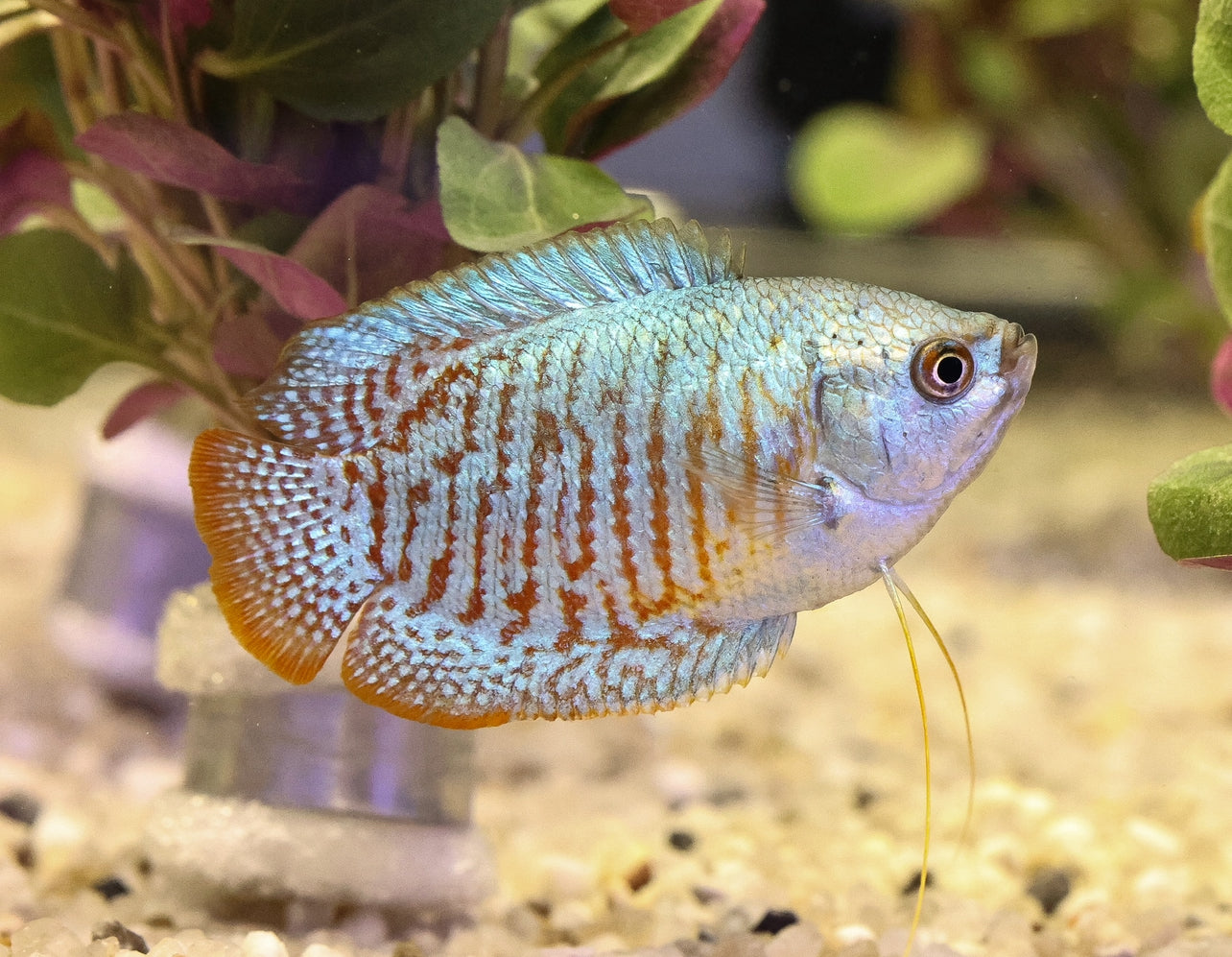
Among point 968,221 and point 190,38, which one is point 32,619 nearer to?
point 190,38

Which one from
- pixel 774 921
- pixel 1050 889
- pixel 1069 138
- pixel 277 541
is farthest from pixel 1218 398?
pixel 1069 138

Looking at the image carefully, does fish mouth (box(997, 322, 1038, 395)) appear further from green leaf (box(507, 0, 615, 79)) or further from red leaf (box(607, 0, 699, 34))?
green leaf (box(507, 0, 615, 79))

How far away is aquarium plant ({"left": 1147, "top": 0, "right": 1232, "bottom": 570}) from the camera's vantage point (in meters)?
1.17

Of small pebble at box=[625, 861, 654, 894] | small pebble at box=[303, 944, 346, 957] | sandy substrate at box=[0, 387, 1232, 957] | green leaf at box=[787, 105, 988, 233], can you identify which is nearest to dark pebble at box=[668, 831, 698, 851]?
sandy substrate at box=[0, 387, 1232, 957]

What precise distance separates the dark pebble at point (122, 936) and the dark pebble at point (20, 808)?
0.71 meters

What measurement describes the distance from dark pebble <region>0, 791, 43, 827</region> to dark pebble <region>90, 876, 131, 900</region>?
1.29 feet

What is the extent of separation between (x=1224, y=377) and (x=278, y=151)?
4.25 feet

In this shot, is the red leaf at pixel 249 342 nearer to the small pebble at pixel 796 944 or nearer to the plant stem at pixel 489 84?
the plant stem at pixel 489 84

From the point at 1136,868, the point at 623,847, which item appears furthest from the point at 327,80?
the point at 1136,868

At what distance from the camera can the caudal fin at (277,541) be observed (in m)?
0.96

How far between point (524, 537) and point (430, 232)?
0.41 m

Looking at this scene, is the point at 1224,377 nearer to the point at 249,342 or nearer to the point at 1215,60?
the point at 1215,60

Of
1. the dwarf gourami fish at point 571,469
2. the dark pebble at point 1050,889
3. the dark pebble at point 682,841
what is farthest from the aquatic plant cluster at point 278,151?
the dark pebble at point 1050,889

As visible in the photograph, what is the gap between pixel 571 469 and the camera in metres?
0.96
